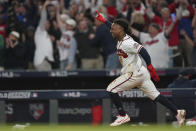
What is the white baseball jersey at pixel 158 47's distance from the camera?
11.1 metres

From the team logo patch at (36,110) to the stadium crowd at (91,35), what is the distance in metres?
2.25

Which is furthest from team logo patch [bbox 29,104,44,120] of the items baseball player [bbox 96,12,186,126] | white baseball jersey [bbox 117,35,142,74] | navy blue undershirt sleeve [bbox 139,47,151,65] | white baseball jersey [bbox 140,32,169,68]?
white baseball jersey [bbox 140,32,169,68]

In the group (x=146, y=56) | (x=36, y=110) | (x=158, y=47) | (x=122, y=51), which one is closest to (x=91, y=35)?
(x=158, y=47)

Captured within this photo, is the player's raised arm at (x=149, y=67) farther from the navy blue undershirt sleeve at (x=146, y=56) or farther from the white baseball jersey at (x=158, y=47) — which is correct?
the white baseball jersey at (x=158, y=47)

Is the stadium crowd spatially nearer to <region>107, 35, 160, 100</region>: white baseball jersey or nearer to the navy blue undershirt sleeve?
<region>107, 35, 160, 100</region>: white baseball jersey

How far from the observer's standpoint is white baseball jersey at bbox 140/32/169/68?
437 inches

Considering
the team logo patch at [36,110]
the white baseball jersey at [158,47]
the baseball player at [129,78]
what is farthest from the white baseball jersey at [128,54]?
the white baseball jersey at [158,47]

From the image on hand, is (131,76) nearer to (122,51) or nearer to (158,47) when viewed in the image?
(122,51)

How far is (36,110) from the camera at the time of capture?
31.4 ft

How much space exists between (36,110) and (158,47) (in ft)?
10.4

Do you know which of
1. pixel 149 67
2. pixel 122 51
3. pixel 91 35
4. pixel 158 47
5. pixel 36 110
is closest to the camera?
pixel 149 67

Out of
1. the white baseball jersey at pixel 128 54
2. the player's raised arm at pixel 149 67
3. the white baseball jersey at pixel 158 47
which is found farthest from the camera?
the white baseball jersey at pixel 158 47

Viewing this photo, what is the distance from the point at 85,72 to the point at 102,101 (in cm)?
209

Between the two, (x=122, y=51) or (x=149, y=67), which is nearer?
(x=149, y=67)
